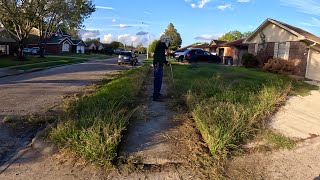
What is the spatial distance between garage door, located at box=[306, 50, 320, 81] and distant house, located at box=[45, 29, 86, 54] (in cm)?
5332

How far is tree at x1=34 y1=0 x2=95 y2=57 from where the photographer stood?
116 feet

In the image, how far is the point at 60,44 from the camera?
71625 millimetres

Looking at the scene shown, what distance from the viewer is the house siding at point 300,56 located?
22.8 metres

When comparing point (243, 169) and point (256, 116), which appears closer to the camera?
point (243, 169)

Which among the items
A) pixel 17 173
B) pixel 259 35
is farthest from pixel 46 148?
pixel 259 35

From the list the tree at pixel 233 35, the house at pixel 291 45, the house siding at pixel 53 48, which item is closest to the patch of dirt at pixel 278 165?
the house at pixel 291 45

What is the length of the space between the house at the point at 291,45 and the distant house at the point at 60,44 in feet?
156

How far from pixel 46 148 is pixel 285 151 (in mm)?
4012

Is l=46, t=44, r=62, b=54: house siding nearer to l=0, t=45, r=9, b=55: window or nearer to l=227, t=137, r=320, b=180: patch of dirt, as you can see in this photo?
l=0, t=45, r=9, b=55: window

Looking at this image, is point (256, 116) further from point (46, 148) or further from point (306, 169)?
point (46, 148)

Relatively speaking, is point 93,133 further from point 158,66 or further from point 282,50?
point 282,50

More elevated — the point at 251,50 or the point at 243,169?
the point at 251,50

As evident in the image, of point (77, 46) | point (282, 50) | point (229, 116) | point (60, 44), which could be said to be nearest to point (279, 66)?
point (282, 50)

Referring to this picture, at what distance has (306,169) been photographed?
522 centimetres
